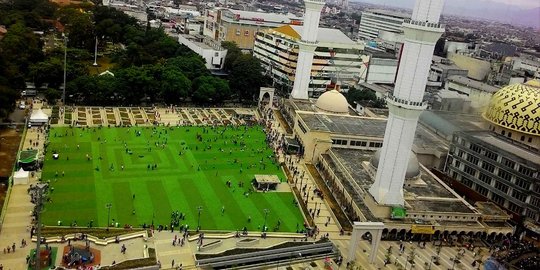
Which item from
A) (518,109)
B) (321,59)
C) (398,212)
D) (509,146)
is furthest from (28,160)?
(321,59)

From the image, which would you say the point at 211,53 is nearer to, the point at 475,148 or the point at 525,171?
the point at 475,148

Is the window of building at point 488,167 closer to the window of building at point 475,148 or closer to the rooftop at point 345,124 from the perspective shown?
the window of building at point 475,148

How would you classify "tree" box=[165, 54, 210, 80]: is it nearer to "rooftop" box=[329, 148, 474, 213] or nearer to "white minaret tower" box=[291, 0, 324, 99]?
"white minaret tower" box=[291, 0, 324, 99]

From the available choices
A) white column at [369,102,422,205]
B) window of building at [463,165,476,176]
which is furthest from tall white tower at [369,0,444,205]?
window of building at [463,165,476,176]

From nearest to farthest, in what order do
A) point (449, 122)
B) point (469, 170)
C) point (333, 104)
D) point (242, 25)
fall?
1. point (469, 170)
2. point (449, 122)
3. point (333, 104)
4. point (242, 25)

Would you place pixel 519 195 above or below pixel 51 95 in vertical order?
above

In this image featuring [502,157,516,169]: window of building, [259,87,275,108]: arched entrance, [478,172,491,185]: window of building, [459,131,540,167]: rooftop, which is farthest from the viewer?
[259,87,275,108]: arched entrance

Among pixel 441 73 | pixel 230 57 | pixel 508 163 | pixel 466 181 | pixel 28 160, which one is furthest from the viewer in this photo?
pixel 441 73

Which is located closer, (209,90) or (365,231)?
(365,231)

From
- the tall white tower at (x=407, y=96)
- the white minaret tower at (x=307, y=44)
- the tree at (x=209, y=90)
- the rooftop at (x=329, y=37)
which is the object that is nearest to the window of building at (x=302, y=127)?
the white minaret tower at (x=307, y=44)
